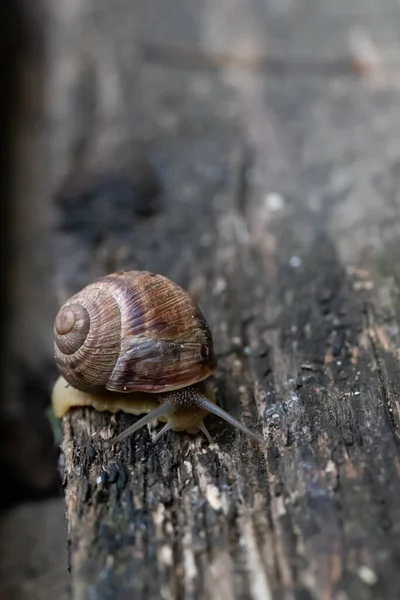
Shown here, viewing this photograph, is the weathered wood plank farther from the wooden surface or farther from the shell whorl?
the shell whorl

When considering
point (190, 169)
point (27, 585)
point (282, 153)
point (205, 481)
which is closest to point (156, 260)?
point (190, 169)

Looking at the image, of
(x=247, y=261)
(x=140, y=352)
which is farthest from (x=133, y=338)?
(x=247, y=261)

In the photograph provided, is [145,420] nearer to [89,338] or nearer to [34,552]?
[89,338]

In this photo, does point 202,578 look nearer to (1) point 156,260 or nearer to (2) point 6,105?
(1) point 156,260

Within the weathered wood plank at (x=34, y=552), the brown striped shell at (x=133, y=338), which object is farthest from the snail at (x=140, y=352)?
the weathered wood plank at (x=34, y=552)

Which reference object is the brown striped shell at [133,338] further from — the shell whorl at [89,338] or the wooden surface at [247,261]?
the wooden surface at [247,261]

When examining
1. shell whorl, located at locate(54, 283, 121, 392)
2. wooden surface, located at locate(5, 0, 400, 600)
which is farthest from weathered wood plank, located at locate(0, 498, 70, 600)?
shell whorl, located at locate(54, 283, 121, 392)

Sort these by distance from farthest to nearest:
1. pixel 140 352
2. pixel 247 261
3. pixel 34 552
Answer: pixel 247 261 < pixel 34 552 < pixel 140 352
